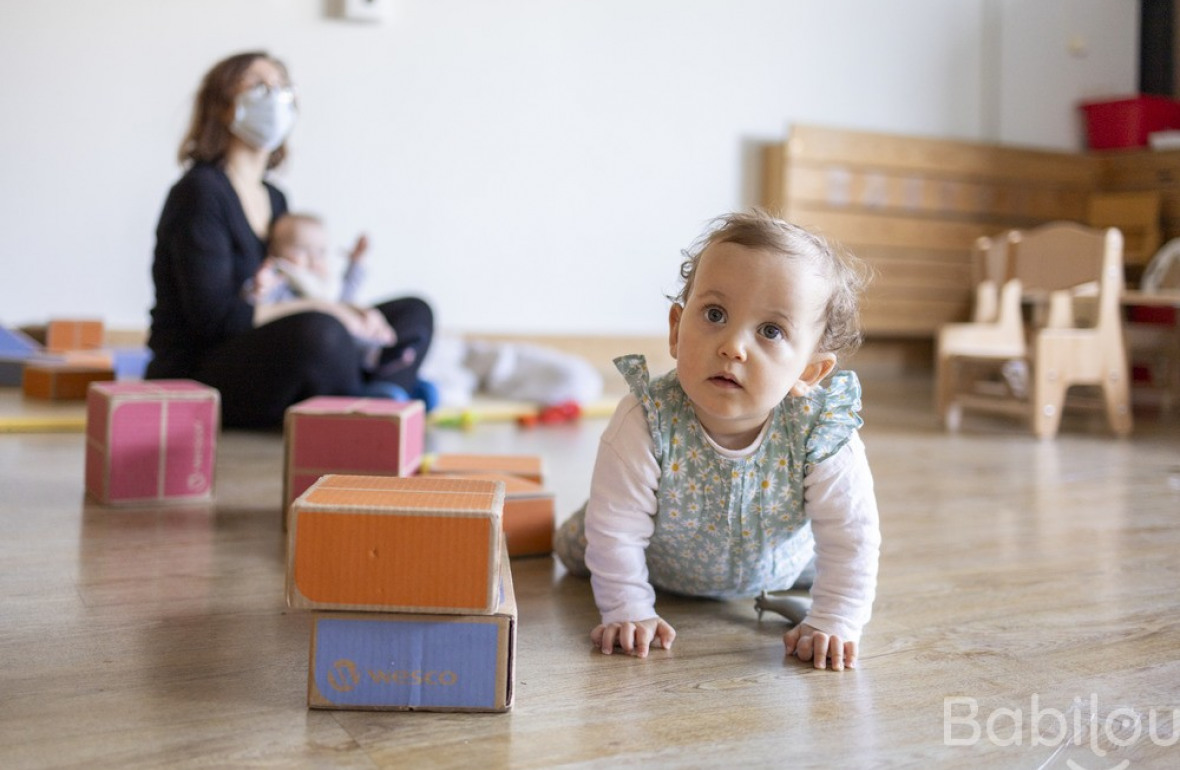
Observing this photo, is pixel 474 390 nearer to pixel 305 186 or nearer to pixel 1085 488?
pixel 305 186

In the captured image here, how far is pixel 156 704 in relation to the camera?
2.67 ft

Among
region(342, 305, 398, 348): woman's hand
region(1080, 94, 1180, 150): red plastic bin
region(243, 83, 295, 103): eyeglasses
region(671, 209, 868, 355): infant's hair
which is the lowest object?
region(342, 305, 398, 348): woman's hand

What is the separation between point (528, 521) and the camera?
133cm

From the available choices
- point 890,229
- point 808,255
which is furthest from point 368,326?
point 890,229

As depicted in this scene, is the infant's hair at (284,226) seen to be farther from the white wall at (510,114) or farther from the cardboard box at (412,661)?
the cardboard box at (412,661)

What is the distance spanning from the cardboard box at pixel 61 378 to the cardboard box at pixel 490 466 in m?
1.24

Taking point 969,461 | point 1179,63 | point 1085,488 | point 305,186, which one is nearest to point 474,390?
point 305,186

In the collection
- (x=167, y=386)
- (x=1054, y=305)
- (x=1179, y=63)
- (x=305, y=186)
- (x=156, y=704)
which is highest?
(x=1179, y=63)

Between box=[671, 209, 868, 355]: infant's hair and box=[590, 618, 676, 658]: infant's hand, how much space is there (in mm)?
288

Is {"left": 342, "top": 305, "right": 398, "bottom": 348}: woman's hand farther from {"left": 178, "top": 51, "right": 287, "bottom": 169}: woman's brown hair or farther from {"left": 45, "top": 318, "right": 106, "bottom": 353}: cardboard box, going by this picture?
{"left": 45, "top": 318, "right": 106, "bottom": 353}: cardboard box

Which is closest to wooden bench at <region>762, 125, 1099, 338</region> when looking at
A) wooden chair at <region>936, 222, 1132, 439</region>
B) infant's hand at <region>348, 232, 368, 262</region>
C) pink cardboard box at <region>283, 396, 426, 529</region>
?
wooden chair at <region>936, 222, 1132, 439</region>

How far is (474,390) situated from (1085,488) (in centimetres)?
147

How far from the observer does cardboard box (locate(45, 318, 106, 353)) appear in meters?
2.81

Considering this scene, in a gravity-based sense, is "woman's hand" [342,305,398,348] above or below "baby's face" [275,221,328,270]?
below
